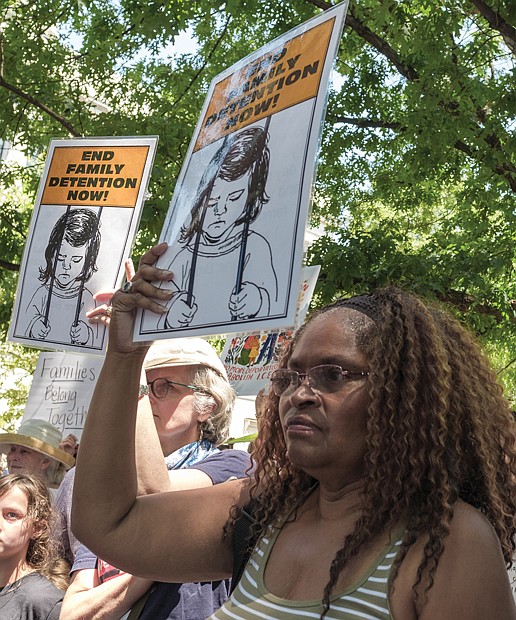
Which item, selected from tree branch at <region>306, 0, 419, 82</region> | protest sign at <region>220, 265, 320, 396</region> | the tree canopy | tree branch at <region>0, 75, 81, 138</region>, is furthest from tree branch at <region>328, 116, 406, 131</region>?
protest sign at <region>220, 265, 320, 396</region>

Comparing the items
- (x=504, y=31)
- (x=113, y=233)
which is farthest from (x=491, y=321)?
(x=113, y=233)

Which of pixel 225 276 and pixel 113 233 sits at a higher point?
pixel 113 233

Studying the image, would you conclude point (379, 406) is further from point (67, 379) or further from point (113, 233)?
point (67, 379)

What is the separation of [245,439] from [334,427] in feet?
5.56

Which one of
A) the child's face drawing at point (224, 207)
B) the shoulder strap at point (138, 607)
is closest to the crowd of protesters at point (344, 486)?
the child's face drawing at point (224, 207)

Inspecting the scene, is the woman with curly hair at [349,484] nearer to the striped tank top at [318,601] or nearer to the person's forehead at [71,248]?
the striped tank top at [318,601]

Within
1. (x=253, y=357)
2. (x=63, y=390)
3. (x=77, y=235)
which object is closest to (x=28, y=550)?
(x=77, y=235)

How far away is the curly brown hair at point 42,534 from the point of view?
3594mm

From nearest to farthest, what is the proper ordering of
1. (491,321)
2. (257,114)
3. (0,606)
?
(257,114), (0,606), (491,321)

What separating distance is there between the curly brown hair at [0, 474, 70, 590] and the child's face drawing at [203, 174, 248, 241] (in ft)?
6.27

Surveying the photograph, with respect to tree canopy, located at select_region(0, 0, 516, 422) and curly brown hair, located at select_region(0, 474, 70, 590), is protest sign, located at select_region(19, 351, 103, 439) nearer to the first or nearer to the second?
curly brown hair, located at select_region(0, 474, 70, 590)

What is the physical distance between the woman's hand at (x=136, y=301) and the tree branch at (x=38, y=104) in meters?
8.03

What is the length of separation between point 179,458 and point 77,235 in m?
1.12

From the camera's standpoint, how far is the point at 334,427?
1.82 m
